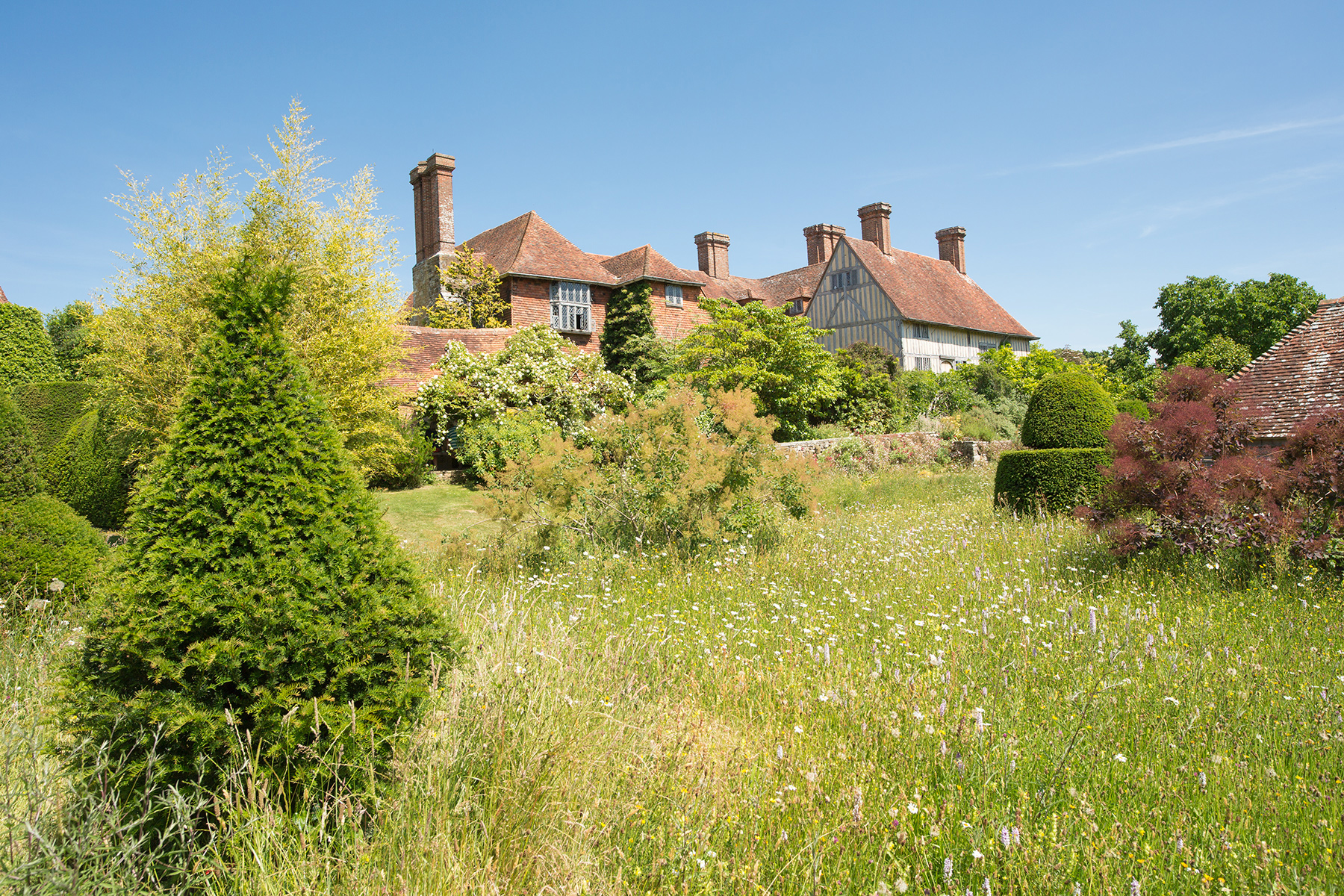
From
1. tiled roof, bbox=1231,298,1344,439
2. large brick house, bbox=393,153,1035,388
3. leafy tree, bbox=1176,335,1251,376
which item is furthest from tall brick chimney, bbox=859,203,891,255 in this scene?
tiled roof, bbox=1231,298,1344,439

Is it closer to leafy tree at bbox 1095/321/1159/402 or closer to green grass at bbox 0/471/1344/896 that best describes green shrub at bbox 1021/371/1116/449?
green grass at bbox 0/471/1344/896

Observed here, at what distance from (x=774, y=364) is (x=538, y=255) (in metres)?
12.1

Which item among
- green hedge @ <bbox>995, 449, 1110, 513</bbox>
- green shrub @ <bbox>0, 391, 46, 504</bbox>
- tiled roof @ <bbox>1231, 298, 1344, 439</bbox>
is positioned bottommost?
green hedge @ <bbox>995, 449, 1110, 513</bbox>

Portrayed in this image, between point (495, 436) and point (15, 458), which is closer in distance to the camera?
point (15, 458)

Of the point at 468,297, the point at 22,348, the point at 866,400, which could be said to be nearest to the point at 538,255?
the point at 468,297

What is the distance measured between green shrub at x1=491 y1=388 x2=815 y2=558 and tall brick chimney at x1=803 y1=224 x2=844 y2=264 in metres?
35.4

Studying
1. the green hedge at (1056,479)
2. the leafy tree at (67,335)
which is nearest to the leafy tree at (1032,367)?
the green hedge at (1056,479)

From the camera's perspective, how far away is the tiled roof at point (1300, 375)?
11422 millimetres

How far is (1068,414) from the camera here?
12516 mm

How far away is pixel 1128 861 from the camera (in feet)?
8.51

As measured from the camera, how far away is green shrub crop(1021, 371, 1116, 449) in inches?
489

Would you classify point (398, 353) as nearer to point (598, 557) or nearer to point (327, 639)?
point (598, 557)

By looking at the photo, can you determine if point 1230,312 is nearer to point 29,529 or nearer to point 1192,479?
point 1192,479

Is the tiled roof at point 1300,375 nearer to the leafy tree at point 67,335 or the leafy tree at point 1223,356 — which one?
the leafy tree at point 1223,356
